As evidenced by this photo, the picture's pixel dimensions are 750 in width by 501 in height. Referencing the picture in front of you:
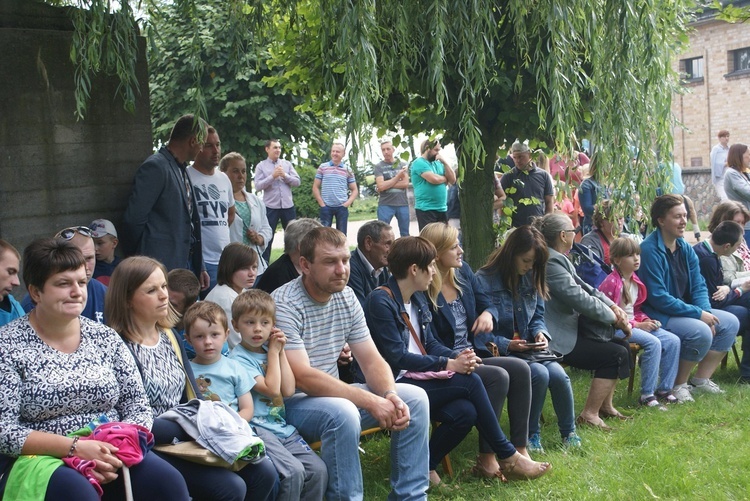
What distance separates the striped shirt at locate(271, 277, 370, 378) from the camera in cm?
468

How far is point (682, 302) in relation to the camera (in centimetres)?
719

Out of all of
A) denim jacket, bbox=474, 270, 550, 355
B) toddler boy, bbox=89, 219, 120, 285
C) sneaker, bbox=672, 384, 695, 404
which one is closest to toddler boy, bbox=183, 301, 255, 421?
toddler boy, bbox=89, 219, 120, 285

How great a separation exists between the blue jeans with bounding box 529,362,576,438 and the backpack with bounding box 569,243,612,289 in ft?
4.31

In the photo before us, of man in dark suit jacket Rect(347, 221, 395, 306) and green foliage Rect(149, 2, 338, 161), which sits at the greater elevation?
green foliage Rect(149, 2, 338, 161)

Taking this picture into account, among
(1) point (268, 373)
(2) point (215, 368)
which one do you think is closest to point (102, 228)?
(2) point (215, 368)

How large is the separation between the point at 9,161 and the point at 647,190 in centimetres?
390

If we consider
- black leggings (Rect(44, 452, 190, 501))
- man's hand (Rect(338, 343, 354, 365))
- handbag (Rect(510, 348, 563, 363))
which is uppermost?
man's hand (Rect(338, 343, 354, 365))

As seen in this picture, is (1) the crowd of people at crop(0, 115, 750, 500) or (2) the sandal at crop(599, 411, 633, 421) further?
(2) the sandal at crop(599, 411, 633, 421)

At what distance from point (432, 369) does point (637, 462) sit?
1360 millimetres

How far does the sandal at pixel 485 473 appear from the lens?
5.26 metres

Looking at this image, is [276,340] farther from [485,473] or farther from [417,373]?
[485,473]

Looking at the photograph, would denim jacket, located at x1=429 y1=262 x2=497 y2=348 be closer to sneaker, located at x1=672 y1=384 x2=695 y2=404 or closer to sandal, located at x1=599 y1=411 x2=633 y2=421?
sandal, located at x1=599 y1=411 x2=633 y2=421

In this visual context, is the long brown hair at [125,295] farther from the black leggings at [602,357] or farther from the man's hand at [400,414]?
the black leggings at [602,357]

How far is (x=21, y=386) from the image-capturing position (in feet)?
11.6
